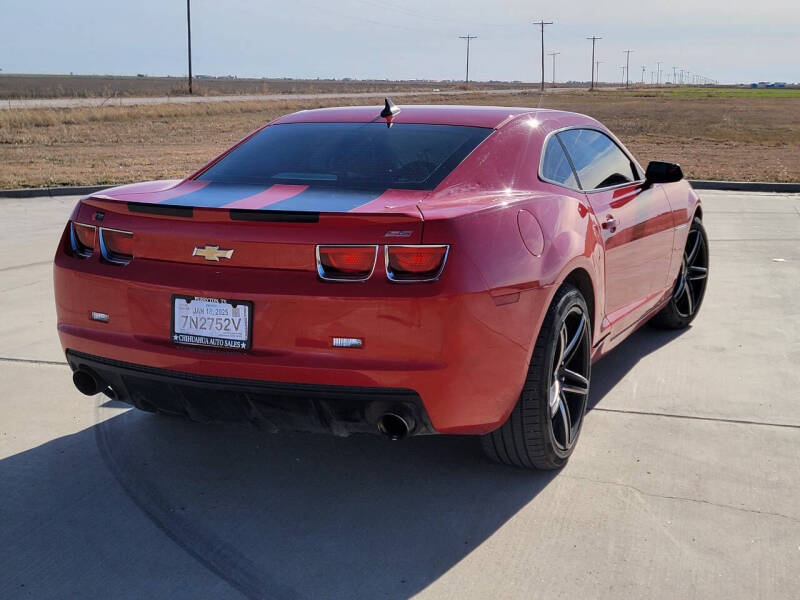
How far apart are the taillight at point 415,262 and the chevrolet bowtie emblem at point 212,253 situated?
1.89 ft

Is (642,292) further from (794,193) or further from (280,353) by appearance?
(794,193)

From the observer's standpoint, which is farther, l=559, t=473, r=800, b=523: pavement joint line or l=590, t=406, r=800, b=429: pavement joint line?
l=590, t=406, r=800, b=429: pavement joint line

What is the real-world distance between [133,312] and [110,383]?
0.37m

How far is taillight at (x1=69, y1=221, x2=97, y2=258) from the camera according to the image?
12.5 ft

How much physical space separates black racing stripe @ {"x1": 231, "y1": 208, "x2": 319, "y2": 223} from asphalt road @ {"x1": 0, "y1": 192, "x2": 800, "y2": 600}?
3.66ft

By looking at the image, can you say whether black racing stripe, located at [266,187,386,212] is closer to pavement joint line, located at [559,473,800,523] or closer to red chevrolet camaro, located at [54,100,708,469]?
red chevrolet camaro, located at [54,100,708,469]

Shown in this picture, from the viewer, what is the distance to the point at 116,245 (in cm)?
372

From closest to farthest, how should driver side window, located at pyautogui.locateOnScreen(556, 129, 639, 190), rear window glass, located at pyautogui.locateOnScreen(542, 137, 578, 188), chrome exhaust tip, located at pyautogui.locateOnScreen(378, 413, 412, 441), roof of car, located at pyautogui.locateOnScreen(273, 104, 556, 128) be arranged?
chrome exhaust tip, located at pyautogui.locateOnScreen(378, 413, 412, 441) → rear window glass, located at pyautogui.locateOnScreen(542, 137, 578, 188) → roof of car, located at pyautogui.locateOnScreen(273, 104, 556, 128) → driver side window, located at pyautogui.locateOnScreen(556, 129, 639, 190)

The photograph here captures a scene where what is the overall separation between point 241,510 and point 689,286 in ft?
12.6

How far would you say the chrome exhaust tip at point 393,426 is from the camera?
134 inches

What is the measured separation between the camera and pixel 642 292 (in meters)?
5.29

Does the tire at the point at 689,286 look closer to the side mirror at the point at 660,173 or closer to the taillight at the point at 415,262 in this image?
the side mirror at the point at 660,173

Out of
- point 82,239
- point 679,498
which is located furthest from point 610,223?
point 82,239

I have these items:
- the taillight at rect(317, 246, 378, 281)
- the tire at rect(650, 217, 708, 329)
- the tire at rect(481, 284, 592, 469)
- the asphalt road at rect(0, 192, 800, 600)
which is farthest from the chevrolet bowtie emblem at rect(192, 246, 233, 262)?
the tire at rect(650, 217, 708, 329)
